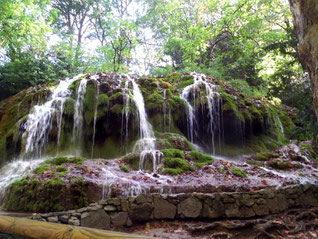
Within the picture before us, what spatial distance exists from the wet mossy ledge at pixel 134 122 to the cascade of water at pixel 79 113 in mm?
126

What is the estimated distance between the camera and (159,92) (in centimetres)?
1068

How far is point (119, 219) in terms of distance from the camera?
14.2ft

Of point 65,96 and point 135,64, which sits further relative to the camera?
point 135,64

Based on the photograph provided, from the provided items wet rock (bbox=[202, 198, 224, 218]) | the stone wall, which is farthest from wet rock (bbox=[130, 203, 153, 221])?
wet rock (bbox=[202, 198, 224, 218])

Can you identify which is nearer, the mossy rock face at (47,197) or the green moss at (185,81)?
the mossy rock face at (47,197)

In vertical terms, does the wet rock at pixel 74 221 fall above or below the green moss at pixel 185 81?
below

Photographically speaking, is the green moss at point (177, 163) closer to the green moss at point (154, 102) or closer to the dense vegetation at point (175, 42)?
the green moss at point (154, 102)

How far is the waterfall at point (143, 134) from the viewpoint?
273 inches

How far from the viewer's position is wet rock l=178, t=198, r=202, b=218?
4.69 metres

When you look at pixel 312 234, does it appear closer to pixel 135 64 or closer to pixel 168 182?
pixel 168 182

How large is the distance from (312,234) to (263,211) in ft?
3.43

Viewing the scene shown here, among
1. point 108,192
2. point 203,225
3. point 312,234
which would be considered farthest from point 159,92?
point 312,234

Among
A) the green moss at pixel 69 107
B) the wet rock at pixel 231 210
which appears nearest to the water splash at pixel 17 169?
the green moss at pixel 69 107

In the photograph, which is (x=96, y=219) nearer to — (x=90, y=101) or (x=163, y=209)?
(x=163, y=209)
